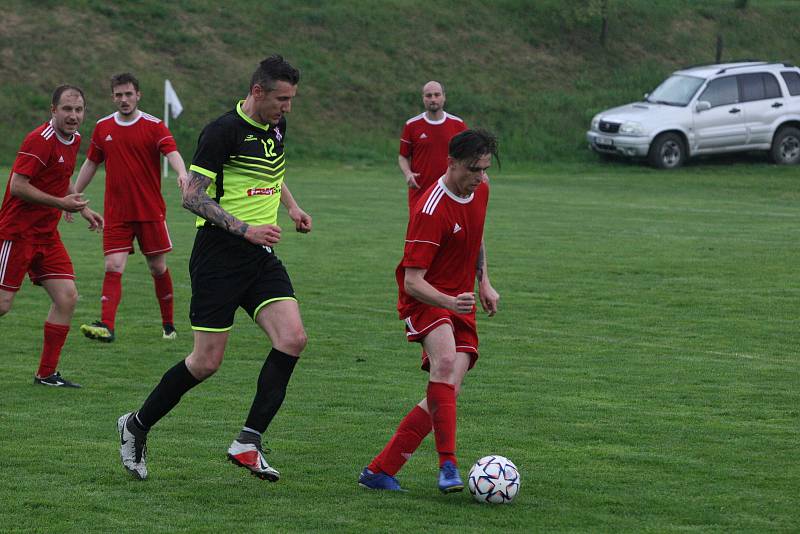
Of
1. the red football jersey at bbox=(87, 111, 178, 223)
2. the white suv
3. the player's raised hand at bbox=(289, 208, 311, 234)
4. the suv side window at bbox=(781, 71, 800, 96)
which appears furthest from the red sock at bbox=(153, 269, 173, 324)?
the suv side window at bbox=(781, 71, 800, 96)

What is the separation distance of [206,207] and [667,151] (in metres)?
24.8

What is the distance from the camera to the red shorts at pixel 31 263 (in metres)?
8.88

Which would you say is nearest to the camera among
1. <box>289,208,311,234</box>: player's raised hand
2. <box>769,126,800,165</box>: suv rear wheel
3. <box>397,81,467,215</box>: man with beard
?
<box>289,208,311,234</box>: player's raised hand

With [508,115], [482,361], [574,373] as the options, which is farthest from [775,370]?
[508,115]

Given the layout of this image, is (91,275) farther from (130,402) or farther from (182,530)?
(182,530)

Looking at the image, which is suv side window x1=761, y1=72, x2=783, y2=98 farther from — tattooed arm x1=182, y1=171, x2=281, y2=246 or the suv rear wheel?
tattooed arm x1=182, y1=171, x2=281, y2=246

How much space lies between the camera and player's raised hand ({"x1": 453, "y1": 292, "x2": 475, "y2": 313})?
584 centimetres

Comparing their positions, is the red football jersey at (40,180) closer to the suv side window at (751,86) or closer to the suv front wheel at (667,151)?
the suv front wheel at (667,151)

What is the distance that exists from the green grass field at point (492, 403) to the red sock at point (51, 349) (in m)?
0.18

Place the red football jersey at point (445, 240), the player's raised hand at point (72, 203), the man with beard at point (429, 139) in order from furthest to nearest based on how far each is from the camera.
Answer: the man with beard at point (429, 139), the player's raised hand at point (72, 203), the red football jersey at point (445, 240)

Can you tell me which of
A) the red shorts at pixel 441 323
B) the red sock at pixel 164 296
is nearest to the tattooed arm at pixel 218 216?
the red shorts at pixel 441 323

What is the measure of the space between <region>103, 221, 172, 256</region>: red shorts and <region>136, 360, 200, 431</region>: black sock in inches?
175

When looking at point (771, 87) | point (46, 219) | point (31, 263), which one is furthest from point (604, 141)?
point (31, 263)

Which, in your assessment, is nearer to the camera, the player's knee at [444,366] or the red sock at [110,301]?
the player's knee at [444,366]
